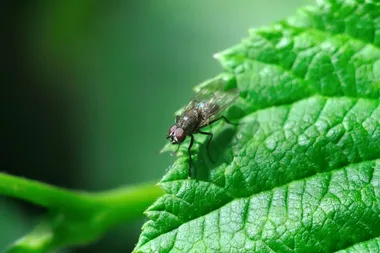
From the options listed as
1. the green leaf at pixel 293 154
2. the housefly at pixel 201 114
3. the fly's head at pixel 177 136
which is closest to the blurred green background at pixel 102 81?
the housefly at pixel 201 114

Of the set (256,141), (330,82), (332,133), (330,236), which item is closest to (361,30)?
(330,82)

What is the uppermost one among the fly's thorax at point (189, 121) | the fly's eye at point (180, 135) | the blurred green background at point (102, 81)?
the blurred green background at point (102, 81)

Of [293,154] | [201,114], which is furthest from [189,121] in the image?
[293,154]

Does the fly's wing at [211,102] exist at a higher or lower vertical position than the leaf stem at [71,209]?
higher

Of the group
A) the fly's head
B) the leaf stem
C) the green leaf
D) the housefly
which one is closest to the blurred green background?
the leaf stem

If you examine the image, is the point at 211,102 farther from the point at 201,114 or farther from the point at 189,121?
the point at 189,121

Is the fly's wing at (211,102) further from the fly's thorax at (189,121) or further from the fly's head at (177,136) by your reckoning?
the fly's head at (177,136)
